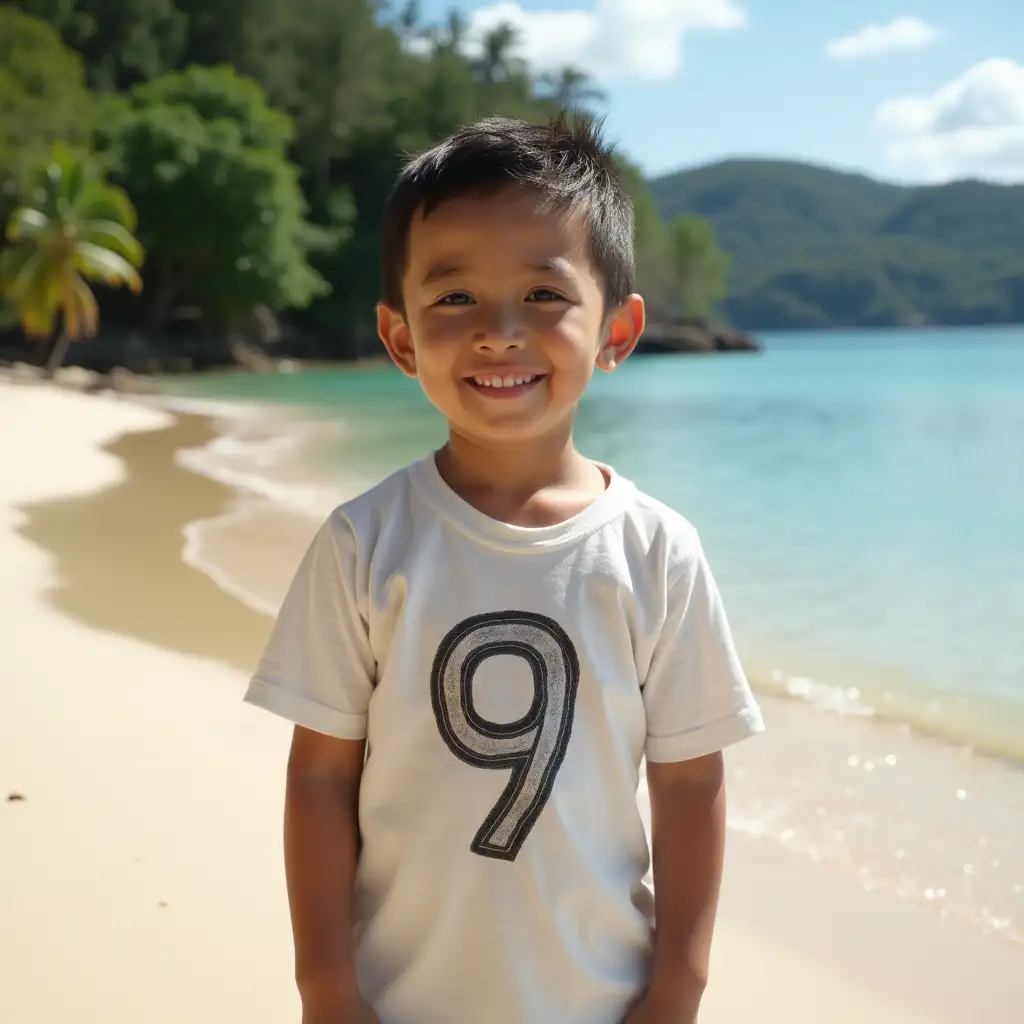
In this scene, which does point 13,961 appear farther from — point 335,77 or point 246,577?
point 335,77

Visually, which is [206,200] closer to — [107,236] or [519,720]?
[107,236]

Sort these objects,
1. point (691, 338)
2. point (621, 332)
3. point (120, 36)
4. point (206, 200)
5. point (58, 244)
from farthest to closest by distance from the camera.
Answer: point (691, 338) → point (120, 36) → point (206, 200) → point (58, 244) → point (621, 332)

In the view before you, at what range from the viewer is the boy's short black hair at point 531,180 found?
4.21 ft

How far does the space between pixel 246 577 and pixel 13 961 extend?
12.1 feet

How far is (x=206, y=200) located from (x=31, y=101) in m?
5.56

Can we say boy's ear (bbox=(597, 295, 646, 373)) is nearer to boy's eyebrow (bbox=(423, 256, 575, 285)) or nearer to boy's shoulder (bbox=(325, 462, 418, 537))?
boy's eyebrow (bbox=(423, 256, 575, 285))

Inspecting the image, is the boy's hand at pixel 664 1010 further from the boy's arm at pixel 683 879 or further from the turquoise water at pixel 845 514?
the turquoise water at pixel 845 514

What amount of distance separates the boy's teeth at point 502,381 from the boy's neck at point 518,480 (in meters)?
0.08

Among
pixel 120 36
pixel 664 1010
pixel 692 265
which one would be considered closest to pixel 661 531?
pixel 664 1010

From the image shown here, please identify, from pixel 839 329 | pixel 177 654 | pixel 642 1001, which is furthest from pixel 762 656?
pixel 839 329

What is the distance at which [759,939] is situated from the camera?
95.3 inches

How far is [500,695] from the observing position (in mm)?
1212

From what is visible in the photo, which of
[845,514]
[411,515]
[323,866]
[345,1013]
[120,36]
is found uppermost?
[120,36]

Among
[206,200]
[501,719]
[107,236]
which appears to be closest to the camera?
[501,719]
